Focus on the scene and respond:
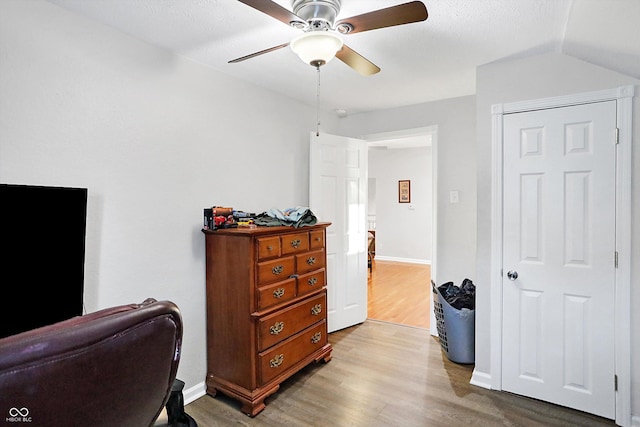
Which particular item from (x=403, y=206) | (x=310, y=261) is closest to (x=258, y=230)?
(x=310, y=261)

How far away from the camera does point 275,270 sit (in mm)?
2340

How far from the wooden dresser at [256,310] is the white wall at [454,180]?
1.59 meters

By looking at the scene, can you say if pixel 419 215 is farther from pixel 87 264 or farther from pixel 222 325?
pixel 87 264

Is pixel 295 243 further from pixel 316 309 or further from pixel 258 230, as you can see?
pixel 316 309

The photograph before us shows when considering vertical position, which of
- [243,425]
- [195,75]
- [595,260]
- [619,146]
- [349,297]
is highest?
[195,75]

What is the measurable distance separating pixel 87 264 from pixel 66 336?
5.14 ft

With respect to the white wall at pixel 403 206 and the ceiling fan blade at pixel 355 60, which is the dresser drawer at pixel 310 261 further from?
the white wall at pixel 403 206

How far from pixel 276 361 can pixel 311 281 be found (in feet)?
2.18

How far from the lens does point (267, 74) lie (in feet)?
8.67

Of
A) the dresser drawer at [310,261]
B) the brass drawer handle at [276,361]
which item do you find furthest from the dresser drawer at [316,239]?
the brass drawer handle at [276,361]

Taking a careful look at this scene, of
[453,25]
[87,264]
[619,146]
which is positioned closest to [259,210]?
[87,264]

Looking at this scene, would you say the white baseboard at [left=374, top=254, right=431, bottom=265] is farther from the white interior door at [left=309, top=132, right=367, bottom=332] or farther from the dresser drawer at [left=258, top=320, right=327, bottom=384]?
the dresser drawer at [left=258, top=320, right=327, bottom=384]

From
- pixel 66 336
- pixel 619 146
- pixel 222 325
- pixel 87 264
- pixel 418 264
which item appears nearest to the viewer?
pixel 66 336

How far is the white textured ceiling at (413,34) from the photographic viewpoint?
166cm
